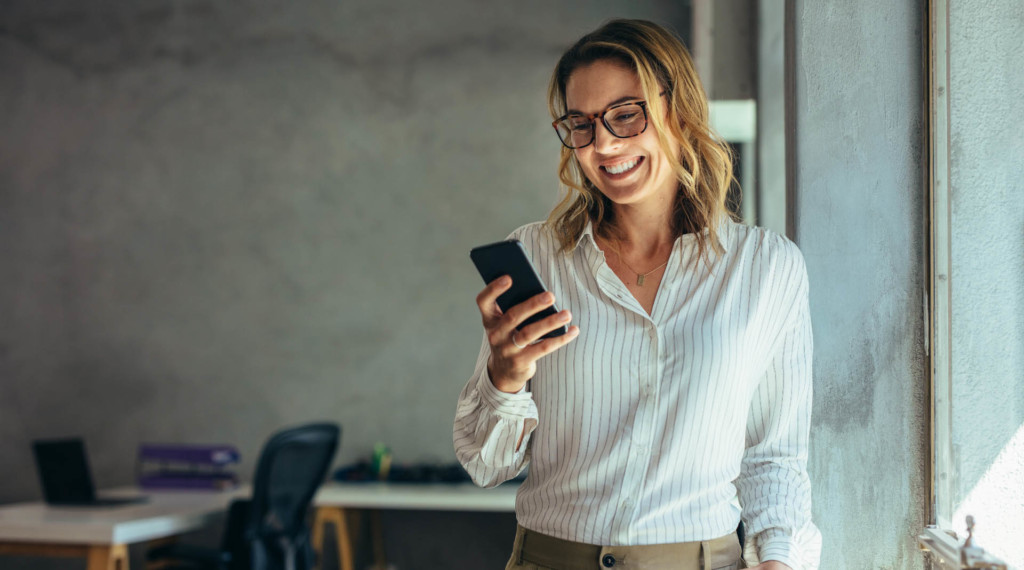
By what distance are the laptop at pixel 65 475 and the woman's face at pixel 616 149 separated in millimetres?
3295

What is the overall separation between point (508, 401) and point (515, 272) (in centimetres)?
18

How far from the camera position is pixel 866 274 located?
1.51 metres

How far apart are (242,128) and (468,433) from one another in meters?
3.95

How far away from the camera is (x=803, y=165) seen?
1.55 metres

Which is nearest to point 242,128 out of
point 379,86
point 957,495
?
point 379,86

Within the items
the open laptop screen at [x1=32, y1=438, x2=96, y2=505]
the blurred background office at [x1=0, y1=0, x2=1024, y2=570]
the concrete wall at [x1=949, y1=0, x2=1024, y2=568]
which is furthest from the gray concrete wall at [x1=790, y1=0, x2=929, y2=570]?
the open laptop screen at [x1=32, y1=438, x2=96, y2=505]

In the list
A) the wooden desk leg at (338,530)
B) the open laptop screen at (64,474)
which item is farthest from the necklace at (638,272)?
the open laptop screen at (64,474)

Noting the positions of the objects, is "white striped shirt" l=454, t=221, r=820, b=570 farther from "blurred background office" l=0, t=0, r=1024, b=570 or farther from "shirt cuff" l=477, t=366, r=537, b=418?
"blurred background office" l=0, t=0, r=1024, b=570

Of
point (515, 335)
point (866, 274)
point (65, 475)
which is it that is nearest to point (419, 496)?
point (65, 475)

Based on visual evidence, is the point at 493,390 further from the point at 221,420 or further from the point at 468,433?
the point at 221,420

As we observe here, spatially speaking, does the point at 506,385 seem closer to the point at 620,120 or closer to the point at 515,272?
the point at 515,272

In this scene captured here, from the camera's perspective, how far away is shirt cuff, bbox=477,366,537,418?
1.21m

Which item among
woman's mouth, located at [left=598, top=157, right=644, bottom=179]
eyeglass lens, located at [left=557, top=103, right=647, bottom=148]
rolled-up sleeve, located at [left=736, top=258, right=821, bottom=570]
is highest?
eyeglass lens, located at [left=557, top=103, right=647, bottom=148]

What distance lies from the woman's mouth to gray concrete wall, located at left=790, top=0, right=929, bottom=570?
1.36 feet
